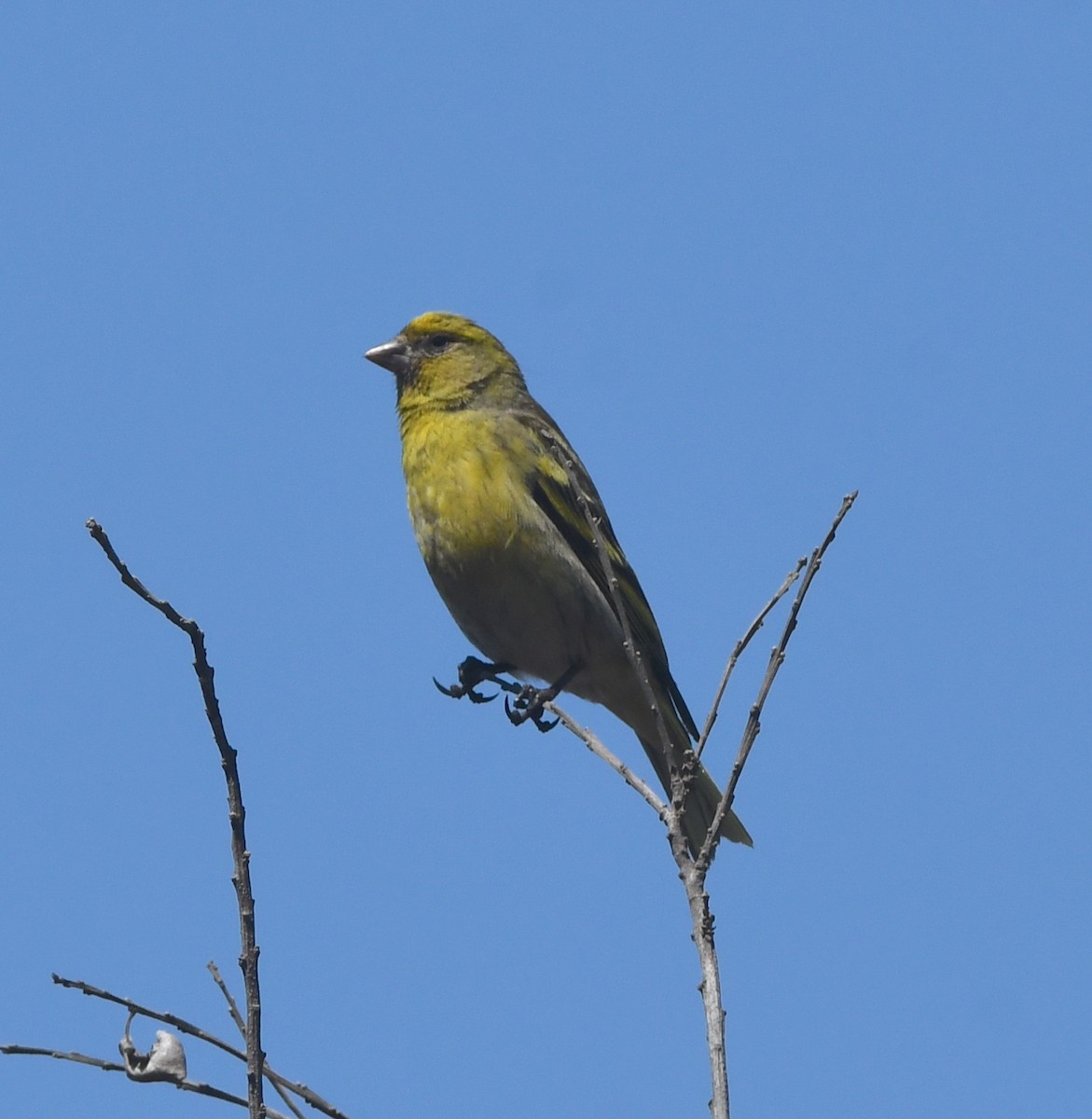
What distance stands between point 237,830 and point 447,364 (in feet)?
16.1

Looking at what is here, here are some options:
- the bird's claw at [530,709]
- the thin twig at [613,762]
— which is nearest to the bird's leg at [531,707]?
the bird's claw at [530,709]

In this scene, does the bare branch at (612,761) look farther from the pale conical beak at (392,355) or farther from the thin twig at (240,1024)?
the pale conical beak at (392,355)

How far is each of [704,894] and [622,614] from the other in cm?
→ 111

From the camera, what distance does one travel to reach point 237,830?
3.00 metres

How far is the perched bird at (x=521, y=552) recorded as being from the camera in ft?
22.0

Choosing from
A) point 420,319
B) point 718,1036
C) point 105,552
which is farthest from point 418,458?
point 718,1036

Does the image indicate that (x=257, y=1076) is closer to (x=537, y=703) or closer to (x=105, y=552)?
(x=105, y=552)

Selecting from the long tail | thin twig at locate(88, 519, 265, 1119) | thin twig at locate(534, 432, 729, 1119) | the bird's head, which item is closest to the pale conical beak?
the bird's head

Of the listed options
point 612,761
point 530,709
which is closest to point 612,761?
point 612,761

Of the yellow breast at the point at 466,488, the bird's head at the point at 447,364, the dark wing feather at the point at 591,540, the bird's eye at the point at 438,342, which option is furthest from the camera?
the bird's eye at the point at 438,342

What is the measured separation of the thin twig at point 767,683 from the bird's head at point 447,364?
11.9 feet

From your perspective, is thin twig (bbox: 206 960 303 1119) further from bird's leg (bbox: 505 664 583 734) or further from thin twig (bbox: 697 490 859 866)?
bird's leg (bbox: 505 664 583 734)

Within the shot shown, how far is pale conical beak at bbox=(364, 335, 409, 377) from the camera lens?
780 cm

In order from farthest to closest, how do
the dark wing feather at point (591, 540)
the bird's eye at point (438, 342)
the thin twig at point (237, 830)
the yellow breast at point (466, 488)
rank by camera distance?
the bird's eye at point (438, 342) → the dark wing feather at point (591, 540) → the yellow breast at point (466, 488) → the thin twig at point (237, 830)
